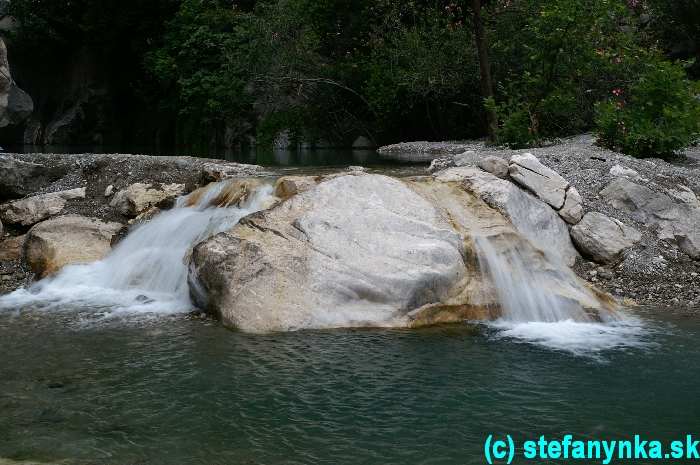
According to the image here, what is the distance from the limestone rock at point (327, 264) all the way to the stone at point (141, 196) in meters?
3.36

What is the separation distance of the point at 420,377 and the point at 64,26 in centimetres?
3553

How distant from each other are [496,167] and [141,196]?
573 cm

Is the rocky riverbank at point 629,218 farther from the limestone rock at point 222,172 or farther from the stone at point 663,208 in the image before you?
the limestone rock at point 222,172

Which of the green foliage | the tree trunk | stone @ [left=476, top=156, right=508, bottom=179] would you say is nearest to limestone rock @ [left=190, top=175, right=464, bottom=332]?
stone @ [left=476, top=156, right=508, bottom=179]

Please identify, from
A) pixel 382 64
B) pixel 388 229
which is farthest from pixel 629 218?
pixel 382 64

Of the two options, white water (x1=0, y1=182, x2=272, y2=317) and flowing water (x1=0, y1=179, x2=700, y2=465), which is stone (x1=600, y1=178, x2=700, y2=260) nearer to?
flowing water (x1=0, y1=179, x2=700, y2=465)

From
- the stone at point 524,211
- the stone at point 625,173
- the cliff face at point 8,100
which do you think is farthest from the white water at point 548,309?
the cliff face at point 8,100

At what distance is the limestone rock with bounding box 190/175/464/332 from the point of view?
800 centimetres

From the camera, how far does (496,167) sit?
10773mm

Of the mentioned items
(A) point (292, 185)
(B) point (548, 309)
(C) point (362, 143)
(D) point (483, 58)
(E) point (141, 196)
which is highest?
(D) point (483, 58)

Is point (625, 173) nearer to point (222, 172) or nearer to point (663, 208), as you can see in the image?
point (663, 208)

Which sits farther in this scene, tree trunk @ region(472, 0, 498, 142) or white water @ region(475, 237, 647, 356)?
tree trunk @ region(472, 0, 498, 142)

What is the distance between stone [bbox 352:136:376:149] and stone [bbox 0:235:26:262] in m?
17.9

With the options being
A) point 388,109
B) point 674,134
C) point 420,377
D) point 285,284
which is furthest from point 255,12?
point 420,377
